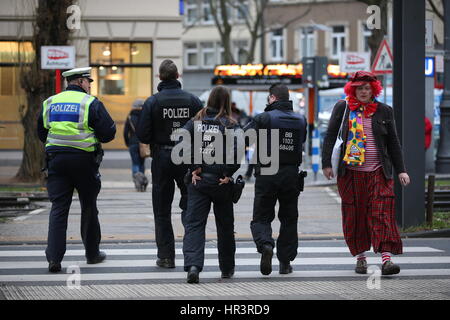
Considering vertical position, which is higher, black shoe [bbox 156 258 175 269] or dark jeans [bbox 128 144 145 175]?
dark jeans [bbox 128 144 145 175]

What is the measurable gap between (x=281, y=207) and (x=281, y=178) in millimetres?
298

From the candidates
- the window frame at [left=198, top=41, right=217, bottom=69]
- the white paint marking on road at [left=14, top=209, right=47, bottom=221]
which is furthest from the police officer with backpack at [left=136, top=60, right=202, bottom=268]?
the window frame at [left=198, top=41, right=217, bottom=69]

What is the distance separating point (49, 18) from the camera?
1984 centimetres

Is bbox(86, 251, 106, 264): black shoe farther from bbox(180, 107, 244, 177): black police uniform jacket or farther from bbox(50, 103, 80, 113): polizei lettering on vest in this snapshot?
bbox(180, 107, 244, 177): black police uniform jacket

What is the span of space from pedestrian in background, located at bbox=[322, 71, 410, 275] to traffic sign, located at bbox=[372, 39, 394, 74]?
9468mm

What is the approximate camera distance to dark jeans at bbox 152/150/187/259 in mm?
9750

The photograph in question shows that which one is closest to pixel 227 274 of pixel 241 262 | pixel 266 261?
pixel 266 261

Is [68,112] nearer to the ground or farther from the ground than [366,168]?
farther from the ground

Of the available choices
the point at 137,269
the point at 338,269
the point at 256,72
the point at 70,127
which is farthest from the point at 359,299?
the point at 256,72

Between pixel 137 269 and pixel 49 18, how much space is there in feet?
36.1

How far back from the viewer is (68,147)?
9711 mm

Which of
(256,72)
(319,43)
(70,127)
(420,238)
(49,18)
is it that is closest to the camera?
(70,127)

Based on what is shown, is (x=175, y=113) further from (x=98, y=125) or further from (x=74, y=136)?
(x=74, y=136)
